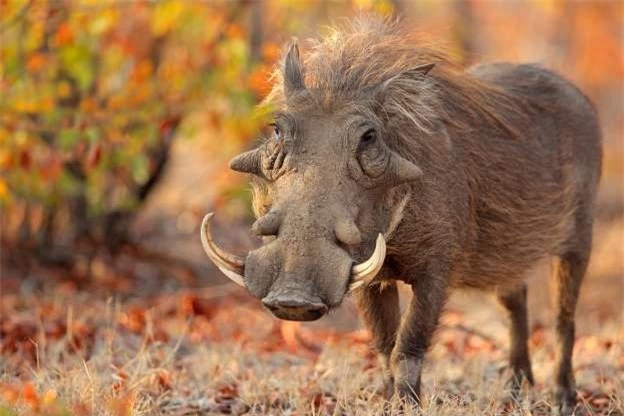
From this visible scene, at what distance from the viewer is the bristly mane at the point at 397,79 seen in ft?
15.2

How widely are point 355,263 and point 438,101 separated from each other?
119 cm

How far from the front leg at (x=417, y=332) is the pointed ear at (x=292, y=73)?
901 mm

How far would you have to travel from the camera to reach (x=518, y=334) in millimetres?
6168

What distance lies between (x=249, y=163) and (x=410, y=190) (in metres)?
0.62

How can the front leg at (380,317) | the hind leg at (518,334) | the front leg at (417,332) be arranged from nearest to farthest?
the front leg at (417,332)
the front leg at (380,317)
the hind leg at (518,334)

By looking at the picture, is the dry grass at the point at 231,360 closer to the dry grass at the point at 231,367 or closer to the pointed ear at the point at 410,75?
the dry grass at the point at 231,367

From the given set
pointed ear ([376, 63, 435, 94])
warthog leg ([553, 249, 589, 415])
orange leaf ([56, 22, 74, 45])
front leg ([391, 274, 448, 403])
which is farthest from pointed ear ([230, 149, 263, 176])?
orange leaf ([56, 22, 74, 45])

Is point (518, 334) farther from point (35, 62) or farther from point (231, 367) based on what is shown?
point (35, 62)

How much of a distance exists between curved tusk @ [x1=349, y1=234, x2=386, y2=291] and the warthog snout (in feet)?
0.51

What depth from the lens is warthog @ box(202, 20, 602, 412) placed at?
4090 millimetres

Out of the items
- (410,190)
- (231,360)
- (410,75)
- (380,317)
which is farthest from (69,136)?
(410,190)

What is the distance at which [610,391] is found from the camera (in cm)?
543

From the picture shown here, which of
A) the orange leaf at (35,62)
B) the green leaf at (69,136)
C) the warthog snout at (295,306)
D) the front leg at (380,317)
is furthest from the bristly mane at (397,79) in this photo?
the orange leaf at (35,62)

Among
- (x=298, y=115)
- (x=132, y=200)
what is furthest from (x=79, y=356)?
(x=132, y=200)
